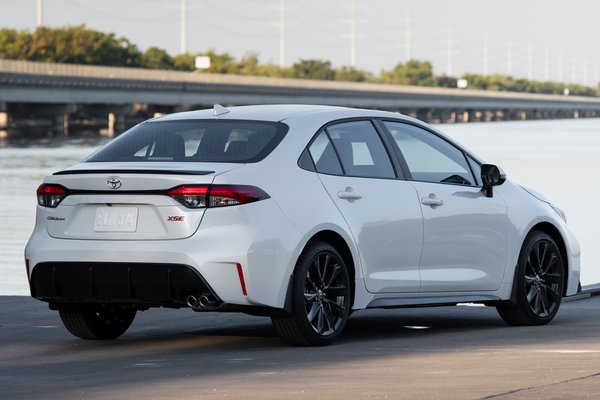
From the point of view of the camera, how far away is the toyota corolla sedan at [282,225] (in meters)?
8.70

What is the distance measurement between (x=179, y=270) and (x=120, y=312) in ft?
5.14

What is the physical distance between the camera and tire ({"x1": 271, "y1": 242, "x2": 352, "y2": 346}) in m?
8.94

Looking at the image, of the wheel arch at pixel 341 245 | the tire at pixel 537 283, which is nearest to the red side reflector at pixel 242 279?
the wheel arch at pixel 341 245

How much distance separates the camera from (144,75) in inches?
4304

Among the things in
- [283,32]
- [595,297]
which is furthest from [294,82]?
[595,297]

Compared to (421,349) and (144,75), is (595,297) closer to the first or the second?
(421,349)

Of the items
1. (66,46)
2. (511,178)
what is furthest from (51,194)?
(66,46)

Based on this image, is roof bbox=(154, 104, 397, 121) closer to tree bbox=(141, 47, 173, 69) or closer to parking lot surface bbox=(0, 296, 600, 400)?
parking lot surface bbox=(0, 296, 600, 400)

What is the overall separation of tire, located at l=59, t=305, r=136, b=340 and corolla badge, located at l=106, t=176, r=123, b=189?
3.60 feet

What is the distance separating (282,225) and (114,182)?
0.99 m

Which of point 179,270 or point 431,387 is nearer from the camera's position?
point 431,387

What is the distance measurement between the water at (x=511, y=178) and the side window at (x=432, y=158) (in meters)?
5.42

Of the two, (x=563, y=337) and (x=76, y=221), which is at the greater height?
(x=76, y=221)

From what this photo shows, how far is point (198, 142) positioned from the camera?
9.46 metres
